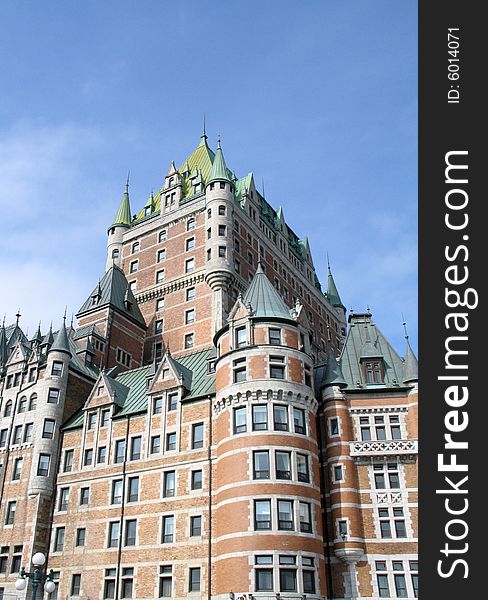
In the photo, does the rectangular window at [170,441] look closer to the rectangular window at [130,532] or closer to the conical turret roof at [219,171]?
the rectangular window at [130,532]

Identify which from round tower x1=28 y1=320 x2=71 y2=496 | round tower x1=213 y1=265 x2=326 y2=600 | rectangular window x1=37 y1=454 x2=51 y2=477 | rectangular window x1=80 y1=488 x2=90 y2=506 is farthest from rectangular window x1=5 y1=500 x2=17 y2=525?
round tower x1=213 y1=265 x2=326 y2=600

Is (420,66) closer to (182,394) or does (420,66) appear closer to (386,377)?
(386,377)

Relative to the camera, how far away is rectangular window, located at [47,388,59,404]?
2239 inches

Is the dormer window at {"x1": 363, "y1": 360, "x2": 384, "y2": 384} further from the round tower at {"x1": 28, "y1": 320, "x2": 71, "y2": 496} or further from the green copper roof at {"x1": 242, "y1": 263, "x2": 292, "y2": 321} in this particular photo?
the round tower at {"x1": 28, "y1": 320, "x2": 71, "y2": 496}

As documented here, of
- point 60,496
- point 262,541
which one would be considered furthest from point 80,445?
point 262,541

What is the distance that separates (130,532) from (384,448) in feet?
64.9

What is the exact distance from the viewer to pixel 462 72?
2120 cm

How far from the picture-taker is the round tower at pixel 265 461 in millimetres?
39906

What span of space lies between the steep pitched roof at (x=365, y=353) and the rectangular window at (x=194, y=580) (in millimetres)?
16912

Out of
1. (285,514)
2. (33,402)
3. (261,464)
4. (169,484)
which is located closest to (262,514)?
(285,514)

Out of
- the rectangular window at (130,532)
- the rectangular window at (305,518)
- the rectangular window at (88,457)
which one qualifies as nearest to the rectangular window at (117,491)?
the rectangular window at (130,532)

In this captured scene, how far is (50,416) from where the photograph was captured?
5622 cm

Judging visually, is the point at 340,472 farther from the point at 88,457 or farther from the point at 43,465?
the point at 43,465

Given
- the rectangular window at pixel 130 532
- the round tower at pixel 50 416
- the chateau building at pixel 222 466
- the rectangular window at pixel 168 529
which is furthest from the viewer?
the round tower at pixel 50 416
